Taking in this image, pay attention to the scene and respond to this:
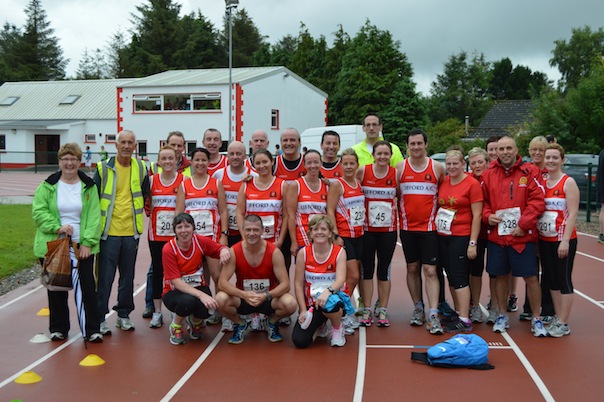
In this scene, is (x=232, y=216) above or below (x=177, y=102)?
below

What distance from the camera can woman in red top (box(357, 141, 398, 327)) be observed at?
262 inches

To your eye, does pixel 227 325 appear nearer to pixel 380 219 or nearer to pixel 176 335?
pixel 176 335

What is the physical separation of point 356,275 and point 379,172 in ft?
3.47

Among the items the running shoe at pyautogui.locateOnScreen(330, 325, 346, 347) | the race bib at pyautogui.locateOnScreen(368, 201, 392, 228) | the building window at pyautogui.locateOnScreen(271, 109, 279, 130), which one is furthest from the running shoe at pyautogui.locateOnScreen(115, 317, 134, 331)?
the building window at pyautogui.locateOnScreen(271, 109, 279, 130)

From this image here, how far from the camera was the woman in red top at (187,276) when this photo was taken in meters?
6.11

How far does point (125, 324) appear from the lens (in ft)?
22.3

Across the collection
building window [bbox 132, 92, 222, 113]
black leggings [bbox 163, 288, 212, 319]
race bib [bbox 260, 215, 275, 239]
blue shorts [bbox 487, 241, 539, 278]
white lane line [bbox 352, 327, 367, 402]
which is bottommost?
white lane line [bbox 352, 327, 367, 402]

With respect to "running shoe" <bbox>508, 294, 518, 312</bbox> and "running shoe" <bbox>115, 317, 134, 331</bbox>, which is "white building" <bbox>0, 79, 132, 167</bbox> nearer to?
"running shoe" <bbox>115, 317, 134, 331</bbox>

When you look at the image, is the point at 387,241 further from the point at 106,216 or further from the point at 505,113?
the point at 505,113

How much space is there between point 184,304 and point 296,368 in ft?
4.06

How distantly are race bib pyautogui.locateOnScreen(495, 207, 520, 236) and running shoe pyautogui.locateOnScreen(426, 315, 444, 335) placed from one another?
1.04 meters

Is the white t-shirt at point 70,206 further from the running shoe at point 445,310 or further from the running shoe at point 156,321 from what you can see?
the running shoe at point 445,310

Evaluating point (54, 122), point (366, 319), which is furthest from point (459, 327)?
point (54, 122)

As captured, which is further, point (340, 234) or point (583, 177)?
point (583, 177)
